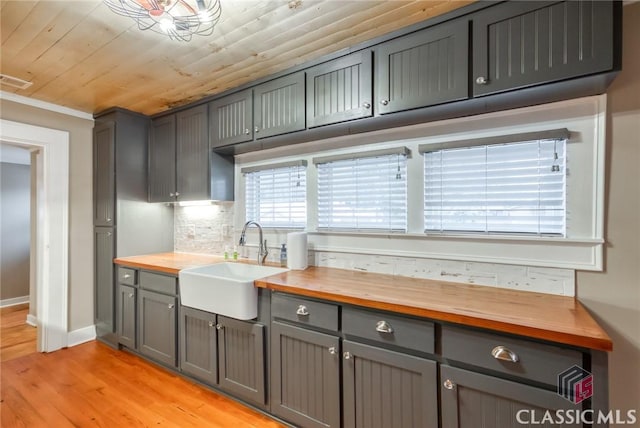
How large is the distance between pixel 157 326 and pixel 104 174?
172cm

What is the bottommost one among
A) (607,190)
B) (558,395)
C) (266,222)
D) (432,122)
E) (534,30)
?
(558,395)

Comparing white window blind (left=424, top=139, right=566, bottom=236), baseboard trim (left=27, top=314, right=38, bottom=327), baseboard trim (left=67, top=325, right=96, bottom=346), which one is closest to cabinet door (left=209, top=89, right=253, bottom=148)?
white window blind (left=424, top=139, right=566, bottom=236)

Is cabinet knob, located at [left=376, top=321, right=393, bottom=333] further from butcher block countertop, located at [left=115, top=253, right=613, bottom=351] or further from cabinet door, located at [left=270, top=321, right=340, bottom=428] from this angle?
cabinet door, located at [left=270, top=321, right=340, bottom=428]

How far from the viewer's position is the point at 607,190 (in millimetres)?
1470

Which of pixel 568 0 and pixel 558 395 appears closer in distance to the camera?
pixel 558 395

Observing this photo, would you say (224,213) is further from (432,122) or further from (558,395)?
(558,395)

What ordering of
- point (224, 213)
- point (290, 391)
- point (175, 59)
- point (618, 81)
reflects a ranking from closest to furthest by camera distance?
1. point (618, 81)
2. point (290, 391)
3. point (175, 59)
4. point (224, 213)

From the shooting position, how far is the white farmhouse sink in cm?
190

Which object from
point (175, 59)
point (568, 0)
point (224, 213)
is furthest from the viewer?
point (224, 213)

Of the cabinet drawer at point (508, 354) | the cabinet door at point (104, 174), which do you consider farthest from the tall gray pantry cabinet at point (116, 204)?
the cabinet drawer at point (508, 354)

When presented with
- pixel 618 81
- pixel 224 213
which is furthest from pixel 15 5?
pixel 618 81

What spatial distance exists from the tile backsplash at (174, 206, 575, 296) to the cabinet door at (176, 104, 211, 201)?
318 mm

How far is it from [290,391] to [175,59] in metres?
2.33

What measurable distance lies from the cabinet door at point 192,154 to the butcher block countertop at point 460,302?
130 cm
